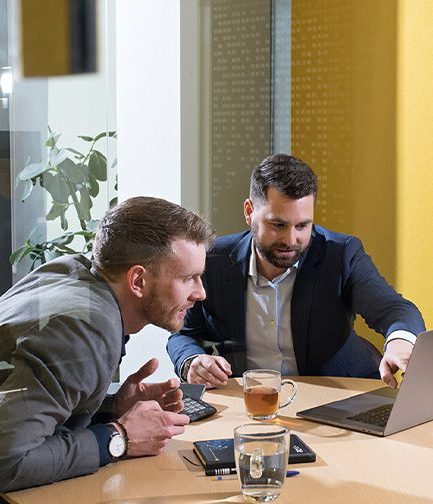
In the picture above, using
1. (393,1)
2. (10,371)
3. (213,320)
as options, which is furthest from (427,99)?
(10,371)

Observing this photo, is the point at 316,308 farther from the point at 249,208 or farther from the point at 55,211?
the point at 55,211

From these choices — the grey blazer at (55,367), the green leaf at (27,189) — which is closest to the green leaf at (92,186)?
the green leaf at (27,189)

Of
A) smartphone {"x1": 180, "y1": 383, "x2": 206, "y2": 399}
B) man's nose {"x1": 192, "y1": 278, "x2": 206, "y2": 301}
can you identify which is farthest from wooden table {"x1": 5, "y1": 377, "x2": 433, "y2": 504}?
man's nose {"x1": 192, "y1": 278, "x2": 206, "y2": 301}

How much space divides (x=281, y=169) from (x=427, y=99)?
0.82 meters

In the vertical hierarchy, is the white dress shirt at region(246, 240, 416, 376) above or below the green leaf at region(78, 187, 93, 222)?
below

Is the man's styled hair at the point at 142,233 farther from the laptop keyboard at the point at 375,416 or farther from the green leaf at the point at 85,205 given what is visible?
the laptop keyboard at the point at 375,416

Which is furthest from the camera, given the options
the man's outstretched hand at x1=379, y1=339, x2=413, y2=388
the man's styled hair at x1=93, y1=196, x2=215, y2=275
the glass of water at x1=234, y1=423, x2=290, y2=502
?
the man's outstretched hand at x1=379, y1=339, x2=413, y2=388

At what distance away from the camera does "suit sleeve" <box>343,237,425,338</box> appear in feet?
8.04

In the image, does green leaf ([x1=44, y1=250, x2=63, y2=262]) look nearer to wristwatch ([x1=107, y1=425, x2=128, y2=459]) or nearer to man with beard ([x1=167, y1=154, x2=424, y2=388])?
man with beard ([x1=167, y1=154, x2=424, y2=388])

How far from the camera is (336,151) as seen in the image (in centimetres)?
346

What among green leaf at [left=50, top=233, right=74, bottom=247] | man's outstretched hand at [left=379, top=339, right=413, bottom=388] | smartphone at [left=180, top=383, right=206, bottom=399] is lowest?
smartphone at [left=180, top=383, right=206, bottom=399]

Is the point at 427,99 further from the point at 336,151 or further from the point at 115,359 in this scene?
the point at 115,359

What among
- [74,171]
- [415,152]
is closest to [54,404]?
[74,171]

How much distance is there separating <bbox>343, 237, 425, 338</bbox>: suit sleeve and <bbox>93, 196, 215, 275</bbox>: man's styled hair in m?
0.67
